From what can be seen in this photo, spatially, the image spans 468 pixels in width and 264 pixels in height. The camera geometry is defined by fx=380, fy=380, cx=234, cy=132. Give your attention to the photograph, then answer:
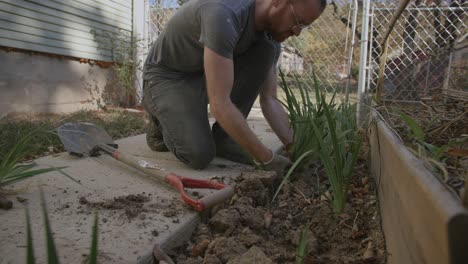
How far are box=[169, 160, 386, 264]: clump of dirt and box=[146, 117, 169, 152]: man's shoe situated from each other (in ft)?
3.00

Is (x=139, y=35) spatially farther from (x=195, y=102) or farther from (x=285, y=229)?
(x=285, y=229)

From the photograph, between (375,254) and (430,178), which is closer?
(430,178)

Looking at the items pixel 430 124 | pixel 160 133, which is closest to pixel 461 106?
pixel 430 124

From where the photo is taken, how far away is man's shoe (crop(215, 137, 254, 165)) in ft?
7.33

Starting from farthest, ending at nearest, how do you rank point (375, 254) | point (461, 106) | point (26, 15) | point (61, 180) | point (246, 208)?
1. point (26, 15)
2. point (61, 180)
3. point (246, 208)
4. point (461, 106)
5. point (375, 254)

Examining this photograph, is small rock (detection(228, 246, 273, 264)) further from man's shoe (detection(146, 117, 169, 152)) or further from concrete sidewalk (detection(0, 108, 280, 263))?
man's shoe (detection(146, 117, 169, 152))

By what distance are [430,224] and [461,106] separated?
0.87 m

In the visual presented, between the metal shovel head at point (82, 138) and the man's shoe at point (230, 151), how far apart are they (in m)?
0.65

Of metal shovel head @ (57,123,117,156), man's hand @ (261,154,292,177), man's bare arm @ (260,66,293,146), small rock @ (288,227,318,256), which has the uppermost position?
man's bare arm @ (260,66,293,146)

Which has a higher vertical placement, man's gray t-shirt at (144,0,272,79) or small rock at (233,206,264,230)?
man's gray t-shirt at (144,0,272,79)

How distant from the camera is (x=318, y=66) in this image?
18.0 feet

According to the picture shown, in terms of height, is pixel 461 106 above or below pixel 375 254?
above

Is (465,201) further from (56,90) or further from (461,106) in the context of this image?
(56,90)

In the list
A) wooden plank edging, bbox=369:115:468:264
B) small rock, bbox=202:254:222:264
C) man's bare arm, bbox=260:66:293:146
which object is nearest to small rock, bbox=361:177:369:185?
man's bare arm, bbox=260:66:293:146
